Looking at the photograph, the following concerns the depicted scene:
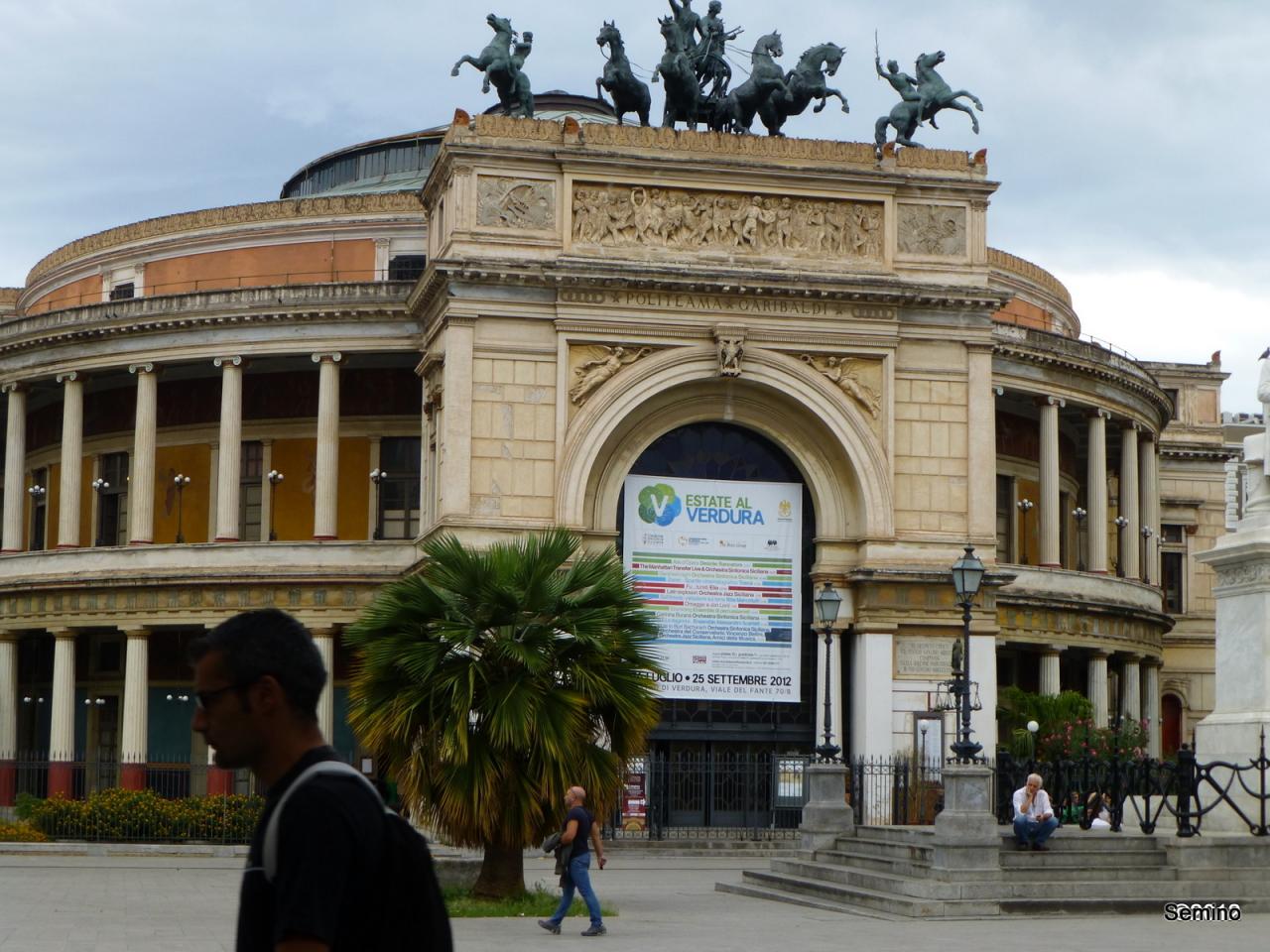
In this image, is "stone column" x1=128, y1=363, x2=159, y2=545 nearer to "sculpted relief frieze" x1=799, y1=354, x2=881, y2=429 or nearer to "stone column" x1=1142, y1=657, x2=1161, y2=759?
"sculpted relief frieze" x1=799, y1=354, x2=881, y2=429

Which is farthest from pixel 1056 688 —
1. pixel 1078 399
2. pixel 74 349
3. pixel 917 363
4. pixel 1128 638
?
pixel 74 349

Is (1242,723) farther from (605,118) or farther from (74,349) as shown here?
(605,118)

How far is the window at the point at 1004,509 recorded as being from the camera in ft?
199

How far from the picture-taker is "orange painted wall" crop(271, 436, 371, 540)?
5553 cm

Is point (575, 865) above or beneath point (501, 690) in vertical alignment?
beneath

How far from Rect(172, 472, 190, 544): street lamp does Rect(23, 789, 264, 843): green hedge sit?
575 inches

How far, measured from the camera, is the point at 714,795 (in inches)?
1747

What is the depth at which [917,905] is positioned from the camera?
997 inches

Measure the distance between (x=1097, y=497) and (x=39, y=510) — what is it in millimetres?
31935

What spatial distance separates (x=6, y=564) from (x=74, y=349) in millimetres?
6420

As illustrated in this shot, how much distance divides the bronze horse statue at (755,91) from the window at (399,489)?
13384mm

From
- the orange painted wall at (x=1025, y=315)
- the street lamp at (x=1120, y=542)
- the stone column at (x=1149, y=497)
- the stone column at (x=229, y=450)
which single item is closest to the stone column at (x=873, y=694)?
the stone column at (x=229, y=450)

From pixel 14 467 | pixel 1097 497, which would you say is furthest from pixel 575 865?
pixel 1097 497

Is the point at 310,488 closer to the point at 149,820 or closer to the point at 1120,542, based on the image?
the point at 149,820
